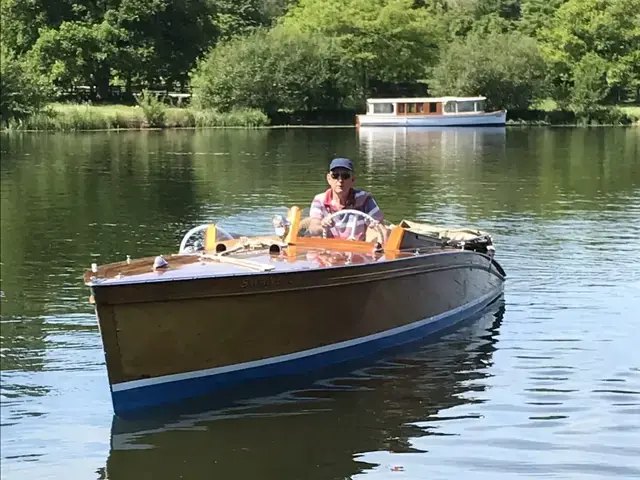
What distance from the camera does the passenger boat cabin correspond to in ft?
229

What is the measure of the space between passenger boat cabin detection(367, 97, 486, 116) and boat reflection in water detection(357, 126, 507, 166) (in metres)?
1.62

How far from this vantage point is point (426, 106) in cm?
7012

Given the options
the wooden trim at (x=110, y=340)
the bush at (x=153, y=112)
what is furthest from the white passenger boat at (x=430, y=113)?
the wooden trim at (x=110, y=340)

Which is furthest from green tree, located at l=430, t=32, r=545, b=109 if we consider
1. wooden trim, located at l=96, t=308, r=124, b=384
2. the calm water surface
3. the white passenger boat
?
wooden trim, located at l=96, t=308, r=124, b=384

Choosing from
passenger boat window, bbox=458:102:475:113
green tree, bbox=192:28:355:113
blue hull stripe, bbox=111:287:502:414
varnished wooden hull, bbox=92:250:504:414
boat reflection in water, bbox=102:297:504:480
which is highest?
green tree, bbox=192:28:355:113

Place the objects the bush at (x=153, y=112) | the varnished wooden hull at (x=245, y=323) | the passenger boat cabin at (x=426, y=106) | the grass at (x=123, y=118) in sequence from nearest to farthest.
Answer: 1. the varnished wooden hull at (x=245, y=323)
2. the grass at (x=123, y=118)
3. the bush at (x=153, y=112)
4. the passenger boat cabin at (x=426, y=106)

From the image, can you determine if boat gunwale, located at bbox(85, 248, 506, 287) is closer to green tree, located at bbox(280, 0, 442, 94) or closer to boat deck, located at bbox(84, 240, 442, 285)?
boat deck, located at bbox(84, 240, 442, 285)

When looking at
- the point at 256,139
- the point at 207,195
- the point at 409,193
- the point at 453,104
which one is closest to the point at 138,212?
the point at 207,195

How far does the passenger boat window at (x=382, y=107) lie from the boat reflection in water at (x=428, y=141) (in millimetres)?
1892

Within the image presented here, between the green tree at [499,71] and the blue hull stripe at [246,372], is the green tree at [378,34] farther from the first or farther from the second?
the blue hull stripe at [246,372]

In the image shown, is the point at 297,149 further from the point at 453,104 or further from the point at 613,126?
the point at 613,126

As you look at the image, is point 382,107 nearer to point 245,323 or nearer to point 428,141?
point 428,141

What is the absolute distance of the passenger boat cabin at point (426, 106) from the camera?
6969 centimetres

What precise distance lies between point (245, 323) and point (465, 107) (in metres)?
62.8
